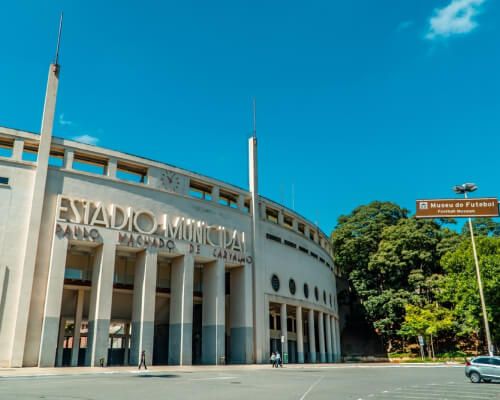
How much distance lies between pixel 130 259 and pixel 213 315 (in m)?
8.22

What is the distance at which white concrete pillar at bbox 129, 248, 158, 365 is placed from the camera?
32.1m

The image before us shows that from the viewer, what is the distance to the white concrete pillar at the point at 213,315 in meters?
36.4

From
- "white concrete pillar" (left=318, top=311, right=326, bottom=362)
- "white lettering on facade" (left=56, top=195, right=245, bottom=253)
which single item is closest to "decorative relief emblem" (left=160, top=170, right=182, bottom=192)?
"white lettering on facade" (left=56, top=195, right=245, bottom=253)

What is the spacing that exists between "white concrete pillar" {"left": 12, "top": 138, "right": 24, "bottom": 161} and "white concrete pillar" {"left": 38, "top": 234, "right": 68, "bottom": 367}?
5785 millimetres

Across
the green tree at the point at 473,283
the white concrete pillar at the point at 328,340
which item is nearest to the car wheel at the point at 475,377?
the green tree at the point at 473,283

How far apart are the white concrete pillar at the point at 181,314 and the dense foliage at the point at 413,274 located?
26.2m

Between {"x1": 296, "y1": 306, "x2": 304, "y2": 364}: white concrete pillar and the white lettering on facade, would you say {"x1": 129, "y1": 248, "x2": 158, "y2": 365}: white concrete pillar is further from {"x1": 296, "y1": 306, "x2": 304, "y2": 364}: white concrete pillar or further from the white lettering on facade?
{"x1": 296, "y1": 306, "x2": 304, "y2": 364}: white concrete pillar

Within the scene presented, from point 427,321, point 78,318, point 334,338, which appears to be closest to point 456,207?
point 427,321

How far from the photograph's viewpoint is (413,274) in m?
57.7

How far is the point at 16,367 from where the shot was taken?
1080 inches

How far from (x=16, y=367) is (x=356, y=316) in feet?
153

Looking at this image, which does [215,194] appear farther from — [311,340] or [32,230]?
[311,340]

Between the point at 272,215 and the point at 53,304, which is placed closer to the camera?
the point at 53,304

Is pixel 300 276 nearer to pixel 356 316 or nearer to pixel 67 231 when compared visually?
pixel 356 316
